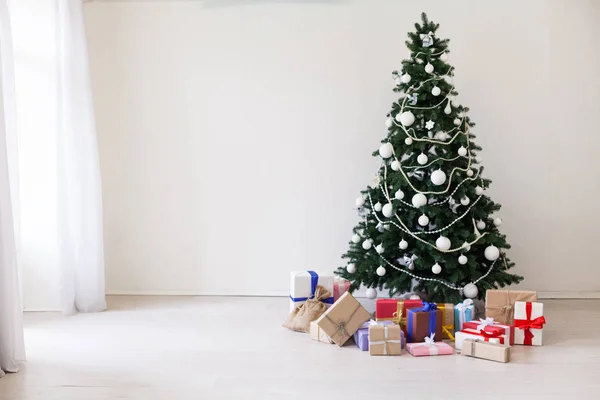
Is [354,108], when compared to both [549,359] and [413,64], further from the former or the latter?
[549,359]

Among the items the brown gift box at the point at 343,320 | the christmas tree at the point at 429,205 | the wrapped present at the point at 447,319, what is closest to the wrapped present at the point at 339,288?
the christmas tree at the point at 429,205

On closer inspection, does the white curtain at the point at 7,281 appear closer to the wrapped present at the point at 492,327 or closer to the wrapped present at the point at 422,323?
the wrapped present at the point at 422,323

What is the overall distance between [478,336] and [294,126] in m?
2.01

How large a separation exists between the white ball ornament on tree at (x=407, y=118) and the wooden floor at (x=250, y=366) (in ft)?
4.49

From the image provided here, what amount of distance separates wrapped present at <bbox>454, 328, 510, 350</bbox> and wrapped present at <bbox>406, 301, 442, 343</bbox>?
13 centimetres

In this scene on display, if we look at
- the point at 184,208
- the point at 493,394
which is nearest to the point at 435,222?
the point at 493,394

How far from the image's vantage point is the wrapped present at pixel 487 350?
9.68ft

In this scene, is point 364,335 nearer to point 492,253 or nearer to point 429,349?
point 429,349

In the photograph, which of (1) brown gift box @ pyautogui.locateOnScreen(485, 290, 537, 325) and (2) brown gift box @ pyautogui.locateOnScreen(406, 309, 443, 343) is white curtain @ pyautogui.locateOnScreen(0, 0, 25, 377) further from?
(1) brown gift box @ pyautogui.locateOnScreen(485, 290, 537, 325)

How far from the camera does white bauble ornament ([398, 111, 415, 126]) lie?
→ 357 centimetres

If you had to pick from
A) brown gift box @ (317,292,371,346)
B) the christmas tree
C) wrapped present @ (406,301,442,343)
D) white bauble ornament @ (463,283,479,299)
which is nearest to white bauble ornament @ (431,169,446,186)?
the christmas tree

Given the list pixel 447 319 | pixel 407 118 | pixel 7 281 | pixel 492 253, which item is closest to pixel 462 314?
pixel 447 319

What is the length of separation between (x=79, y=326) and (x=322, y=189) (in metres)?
1.88

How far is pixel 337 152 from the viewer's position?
14.3 ft
